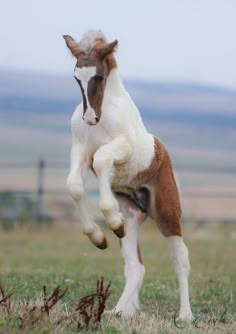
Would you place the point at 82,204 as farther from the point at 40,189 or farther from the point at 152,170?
the point at 40,189

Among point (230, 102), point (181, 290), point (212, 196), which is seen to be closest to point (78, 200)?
point (181, 290)

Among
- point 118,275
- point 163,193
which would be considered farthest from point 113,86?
point 118,275

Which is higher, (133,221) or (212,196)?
(133,221)

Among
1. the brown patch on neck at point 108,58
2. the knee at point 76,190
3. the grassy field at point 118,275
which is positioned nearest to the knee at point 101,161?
the knee at point 76,190

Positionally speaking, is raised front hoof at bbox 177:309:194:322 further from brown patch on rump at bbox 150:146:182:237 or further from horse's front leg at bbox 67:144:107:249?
horse's front leg at bbox 67:144:107:249

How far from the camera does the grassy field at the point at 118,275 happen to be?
7.54 metres

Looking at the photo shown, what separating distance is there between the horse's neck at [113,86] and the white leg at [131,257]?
37.1 inches

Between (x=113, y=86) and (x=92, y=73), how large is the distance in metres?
0.31

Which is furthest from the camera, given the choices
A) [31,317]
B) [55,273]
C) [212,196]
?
[212,196]

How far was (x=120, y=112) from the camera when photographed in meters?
7.60

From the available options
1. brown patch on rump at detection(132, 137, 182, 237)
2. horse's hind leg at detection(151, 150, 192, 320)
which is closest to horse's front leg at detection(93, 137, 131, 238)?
brown patch on rump at detection(132, 137, 182, 237)

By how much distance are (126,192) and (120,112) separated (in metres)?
0.76

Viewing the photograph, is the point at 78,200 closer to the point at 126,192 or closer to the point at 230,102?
the point at 126,192

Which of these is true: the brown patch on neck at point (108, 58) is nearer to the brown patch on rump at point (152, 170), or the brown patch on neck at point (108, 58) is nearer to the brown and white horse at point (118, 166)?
the brown and white horse at point (118, 166)
